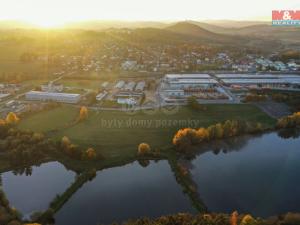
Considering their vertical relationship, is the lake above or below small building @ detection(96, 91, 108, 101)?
below

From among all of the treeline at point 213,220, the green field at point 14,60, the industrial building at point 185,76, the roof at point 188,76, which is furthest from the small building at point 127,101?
the green field at point 14,60

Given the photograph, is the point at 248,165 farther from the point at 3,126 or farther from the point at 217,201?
the point at 3,126

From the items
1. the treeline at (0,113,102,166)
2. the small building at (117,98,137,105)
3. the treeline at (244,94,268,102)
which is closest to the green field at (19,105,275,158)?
the treeline at (0,113,102,166)

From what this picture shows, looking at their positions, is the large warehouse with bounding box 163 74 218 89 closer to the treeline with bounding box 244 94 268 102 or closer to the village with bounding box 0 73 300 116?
the village with bounding box 0 73 300 116

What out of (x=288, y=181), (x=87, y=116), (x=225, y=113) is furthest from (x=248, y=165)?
(x=87, y=116)

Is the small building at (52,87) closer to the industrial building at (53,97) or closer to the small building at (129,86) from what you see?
the industrial building at (53,97)

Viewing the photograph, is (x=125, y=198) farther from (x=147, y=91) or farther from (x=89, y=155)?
(x=147, y=91)
